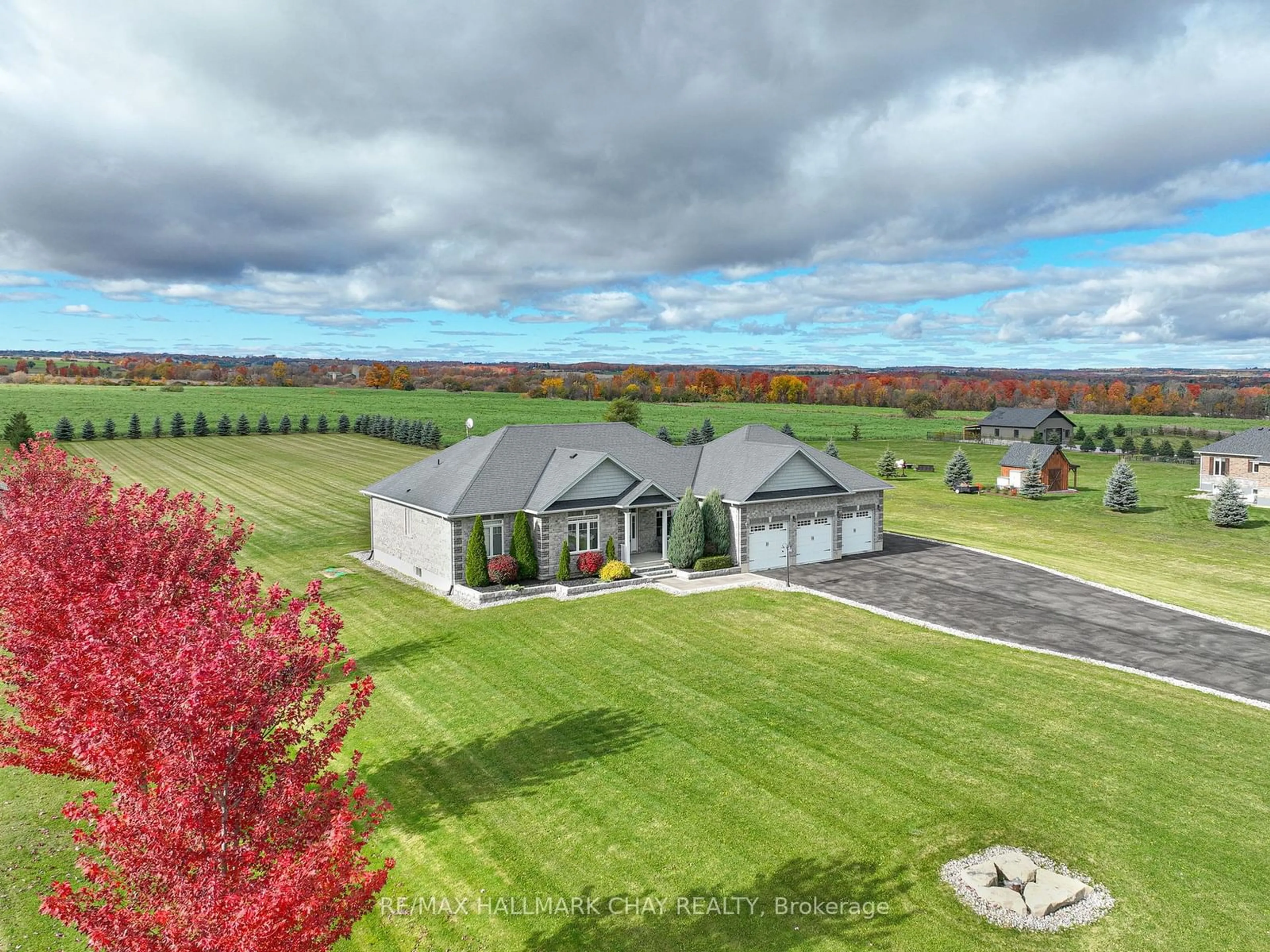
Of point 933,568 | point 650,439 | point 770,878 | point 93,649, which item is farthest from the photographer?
point 650,439

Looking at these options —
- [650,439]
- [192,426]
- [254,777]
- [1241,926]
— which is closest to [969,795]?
[1241,926]

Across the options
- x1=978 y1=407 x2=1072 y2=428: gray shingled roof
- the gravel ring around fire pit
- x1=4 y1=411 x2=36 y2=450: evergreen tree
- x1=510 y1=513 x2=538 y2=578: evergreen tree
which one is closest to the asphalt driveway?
x1=510 y1=513 x2=538 y2=578: evergreen tree

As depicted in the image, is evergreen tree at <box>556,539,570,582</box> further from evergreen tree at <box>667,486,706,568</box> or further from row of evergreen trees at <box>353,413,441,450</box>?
row of evergreen trees at <box>353,413,441,450</box>

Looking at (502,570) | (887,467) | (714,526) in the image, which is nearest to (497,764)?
(502,570)

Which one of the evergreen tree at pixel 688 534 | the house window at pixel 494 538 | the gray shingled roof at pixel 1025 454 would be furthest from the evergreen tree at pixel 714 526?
the gray shingled roof at pixel 1025 454

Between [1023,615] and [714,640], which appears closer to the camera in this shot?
[714,640]

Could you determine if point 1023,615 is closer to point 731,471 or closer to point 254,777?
point 731,471

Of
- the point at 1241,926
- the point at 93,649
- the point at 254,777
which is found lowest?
the point at 1241,926
